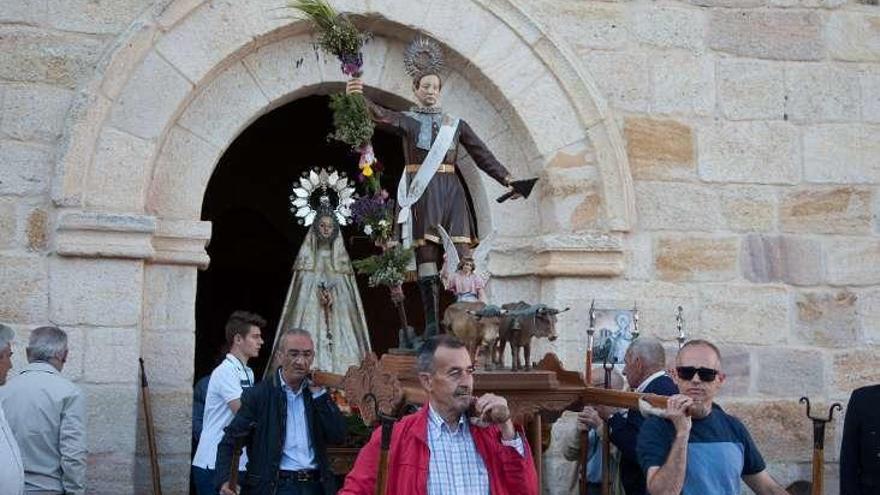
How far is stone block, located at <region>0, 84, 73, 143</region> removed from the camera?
6656 mm

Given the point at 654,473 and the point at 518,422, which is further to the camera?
the point at 518,422

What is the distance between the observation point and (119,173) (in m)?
6.71

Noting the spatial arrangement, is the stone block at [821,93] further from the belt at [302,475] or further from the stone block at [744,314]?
the belt at [302,475]

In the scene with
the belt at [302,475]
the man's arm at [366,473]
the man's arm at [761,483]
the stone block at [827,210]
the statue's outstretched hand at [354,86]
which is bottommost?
the belt at [302,475]

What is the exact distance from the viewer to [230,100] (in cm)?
721

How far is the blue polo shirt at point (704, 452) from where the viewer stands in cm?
427

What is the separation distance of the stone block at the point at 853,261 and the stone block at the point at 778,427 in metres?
0.85

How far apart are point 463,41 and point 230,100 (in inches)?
56.0

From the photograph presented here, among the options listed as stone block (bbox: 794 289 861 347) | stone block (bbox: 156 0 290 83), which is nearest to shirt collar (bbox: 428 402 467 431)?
stone block (bbox: 156 0 290 83)

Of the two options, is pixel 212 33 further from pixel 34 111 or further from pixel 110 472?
pixel 110 472

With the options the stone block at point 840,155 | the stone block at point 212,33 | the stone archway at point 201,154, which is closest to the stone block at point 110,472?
the stone archway at point 201,154

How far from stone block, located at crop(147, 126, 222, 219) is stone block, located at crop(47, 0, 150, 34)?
66 cm

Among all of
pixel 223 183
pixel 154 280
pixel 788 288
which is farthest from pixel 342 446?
pixel 223 183

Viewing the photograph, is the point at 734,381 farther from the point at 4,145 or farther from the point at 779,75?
the point at 4,145
